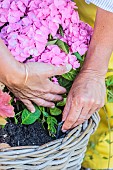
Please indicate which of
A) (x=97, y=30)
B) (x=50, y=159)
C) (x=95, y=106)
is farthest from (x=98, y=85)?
(x=50, y=159)

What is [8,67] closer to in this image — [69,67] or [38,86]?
[38,86]

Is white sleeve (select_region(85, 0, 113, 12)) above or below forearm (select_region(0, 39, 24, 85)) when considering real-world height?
above

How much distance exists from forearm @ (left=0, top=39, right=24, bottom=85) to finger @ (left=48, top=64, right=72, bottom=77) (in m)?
0.11

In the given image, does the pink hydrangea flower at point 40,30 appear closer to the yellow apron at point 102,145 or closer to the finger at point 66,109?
the finger at point 66,109

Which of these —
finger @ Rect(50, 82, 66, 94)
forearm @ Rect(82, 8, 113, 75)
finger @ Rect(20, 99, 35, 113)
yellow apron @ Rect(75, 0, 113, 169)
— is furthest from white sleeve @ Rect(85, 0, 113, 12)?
yellow apron @ Rect(75, 0, 113, 169)

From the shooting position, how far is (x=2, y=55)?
5.02 feet

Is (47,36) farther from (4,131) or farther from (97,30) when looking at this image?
(4,131)

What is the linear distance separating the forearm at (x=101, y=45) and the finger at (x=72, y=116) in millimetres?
160

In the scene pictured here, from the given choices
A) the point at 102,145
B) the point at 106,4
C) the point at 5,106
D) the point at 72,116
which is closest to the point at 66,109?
the point at 72,116

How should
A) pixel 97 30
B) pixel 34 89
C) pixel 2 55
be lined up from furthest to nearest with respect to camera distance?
pixel 97 30 → pixel 34 89 → pixel 2 55

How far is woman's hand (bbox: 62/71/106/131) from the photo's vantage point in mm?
1686

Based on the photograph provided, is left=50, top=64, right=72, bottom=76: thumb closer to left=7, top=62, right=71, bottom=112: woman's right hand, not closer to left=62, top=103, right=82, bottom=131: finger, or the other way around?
left=7, top=62, right=71, bottom=112: woman's right hand

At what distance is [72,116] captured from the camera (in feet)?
5.56

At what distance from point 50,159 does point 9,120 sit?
221 mm
